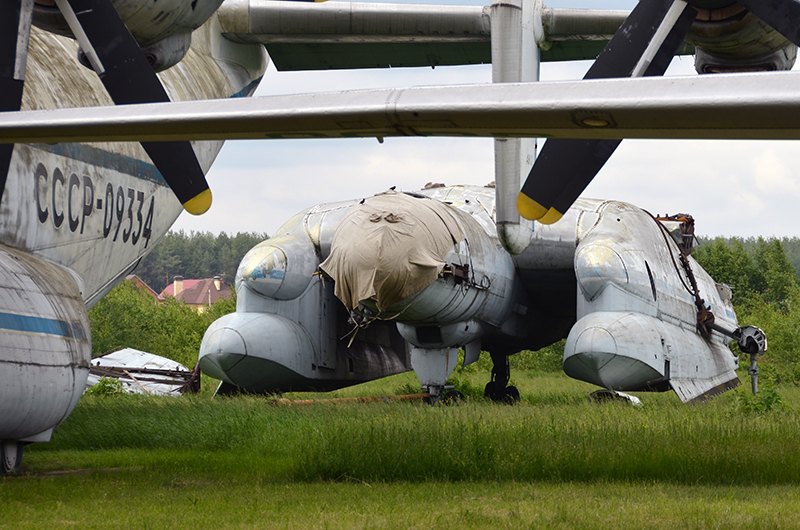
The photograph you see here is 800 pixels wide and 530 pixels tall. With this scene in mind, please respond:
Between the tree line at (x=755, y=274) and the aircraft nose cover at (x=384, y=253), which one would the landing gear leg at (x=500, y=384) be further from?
the tree line at (x=755, y=274)

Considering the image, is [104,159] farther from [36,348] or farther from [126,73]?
[36,348]

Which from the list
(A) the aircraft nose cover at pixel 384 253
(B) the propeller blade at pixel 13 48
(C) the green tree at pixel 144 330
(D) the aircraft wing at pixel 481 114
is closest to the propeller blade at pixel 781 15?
(D) the aircraft wing at pixel 481 114

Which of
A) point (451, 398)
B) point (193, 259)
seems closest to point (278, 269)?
point (451, 398)

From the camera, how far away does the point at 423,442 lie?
808 cm

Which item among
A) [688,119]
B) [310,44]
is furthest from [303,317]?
[688,119]

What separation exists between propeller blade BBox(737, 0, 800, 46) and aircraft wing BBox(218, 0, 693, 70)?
3.81 metres

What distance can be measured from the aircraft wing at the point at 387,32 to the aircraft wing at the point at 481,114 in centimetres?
723

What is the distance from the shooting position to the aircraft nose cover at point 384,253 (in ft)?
32.9

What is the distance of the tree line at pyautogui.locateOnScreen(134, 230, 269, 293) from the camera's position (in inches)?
4380

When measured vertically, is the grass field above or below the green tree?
below

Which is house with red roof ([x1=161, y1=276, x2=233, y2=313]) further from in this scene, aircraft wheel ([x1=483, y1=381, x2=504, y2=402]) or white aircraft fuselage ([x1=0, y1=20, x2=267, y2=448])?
white aircraft fuselage ([x1=0, y1=20, x2=267, y2=448])

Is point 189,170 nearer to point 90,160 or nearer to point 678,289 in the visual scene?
point 90,160

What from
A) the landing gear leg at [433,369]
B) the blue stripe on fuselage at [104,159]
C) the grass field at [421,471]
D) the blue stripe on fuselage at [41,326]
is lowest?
the grass field at [421,471]

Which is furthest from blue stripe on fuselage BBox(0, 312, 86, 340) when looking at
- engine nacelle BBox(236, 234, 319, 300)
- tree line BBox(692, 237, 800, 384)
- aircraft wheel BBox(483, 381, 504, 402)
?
tree line BBox(692, 237, 800, 384)
